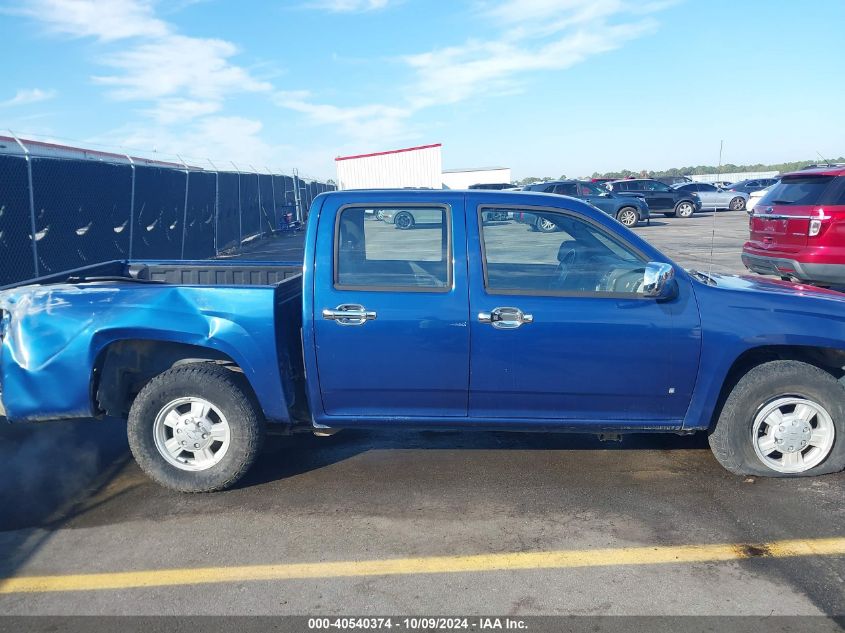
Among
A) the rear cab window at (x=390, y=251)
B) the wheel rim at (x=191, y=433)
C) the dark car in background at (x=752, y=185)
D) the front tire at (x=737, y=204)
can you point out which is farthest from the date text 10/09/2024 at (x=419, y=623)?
the dark car in background at (x=752, y=185)

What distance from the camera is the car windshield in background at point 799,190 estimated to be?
8.62m

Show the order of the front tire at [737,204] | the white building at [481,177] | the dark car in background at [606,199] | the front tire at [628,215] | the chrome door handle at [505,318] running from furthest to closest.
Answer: the white building at [481,177]
the front tire at [737,204]
the front tire at [628,215]
the dark car in background at [606,199]
the chrome door handle at [505,318]

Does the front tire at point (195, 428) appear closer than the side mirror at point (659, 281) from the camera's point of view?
No

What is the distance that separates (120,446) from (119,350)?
1.16 metres

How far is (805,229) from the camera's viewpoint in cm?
853

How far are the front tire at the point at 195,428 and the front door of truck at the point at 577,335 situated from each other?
1.39 metres

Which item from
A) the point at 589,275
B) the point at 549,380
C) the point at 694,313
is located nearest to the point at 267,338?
the point at 549,380

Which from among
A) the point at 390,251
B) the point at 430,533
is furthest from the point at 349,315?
the point at 430,533

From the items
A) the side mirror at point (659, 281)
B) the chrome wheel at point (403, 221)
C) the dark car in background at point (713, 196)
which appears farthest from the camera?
the dark car in background at point (713, 196)

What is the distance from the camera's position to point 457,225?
4.10 meters

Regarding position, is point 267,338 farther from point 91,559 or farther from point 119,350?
point 91,559

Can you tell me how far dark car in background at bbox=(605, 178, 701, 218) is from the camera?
28672mm

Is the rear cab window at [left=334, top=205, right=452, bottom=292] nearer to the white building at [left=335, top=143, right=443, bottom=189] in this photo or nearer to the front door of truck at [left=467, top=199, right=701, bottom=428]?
the front door of truck at [left=467, top=199, right=701, bottom=428]

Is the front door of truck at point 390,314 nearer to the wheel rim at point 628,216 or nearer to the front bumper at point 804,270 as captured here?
the front bumper at point 804,270
